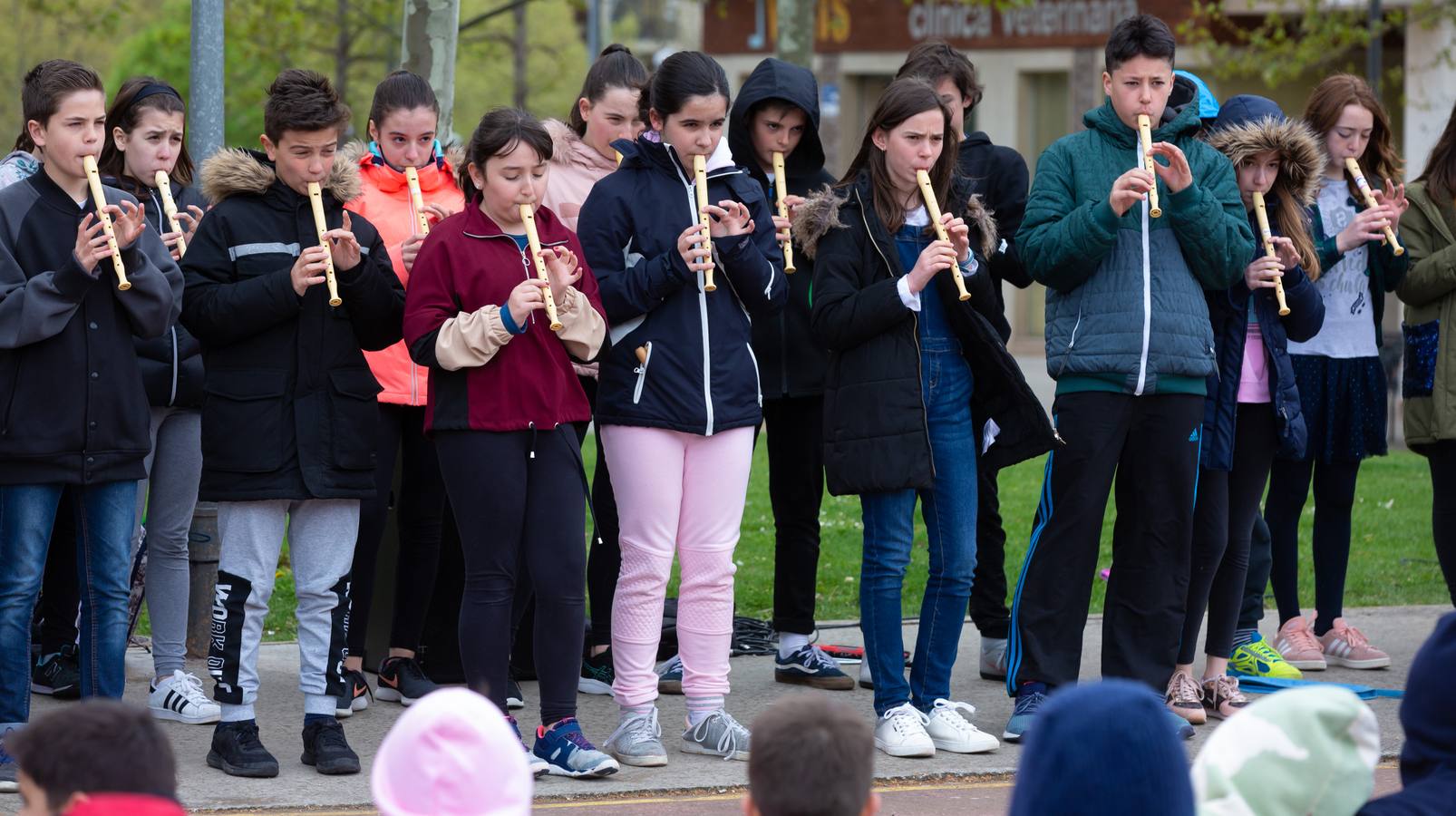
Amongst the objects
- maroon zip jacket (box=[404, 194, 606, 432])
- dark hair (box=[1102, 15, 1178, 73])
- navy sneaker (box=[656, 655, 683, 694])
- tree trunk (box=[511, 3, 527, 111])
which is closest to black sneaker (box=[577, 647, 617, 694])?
navy sneaker (box=[656, 655, 683, 694])

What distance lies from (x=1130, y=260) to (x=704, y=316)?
4.51 ft

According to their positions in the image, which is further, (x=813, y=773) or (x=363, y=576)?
(x=363, y=576)

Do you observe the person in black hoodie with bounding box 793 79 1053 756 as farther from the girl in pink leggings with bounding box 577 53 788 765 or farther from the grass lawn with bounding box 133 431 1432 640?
the grass lawn with bounding box 133 431 1432 640

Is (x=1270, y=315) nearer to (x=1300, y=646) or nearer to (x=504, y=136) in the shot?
(x=1300, y=646)

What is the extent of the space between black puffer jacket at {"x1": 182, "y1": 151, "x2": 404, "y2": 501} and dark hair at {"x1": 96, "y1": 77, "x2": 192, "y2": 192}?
0.75m

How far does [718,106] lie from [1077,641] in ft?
6.94

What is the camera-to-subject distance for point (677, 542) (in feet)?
19.4

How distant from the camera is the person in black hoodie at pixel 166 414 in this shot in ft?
20.3

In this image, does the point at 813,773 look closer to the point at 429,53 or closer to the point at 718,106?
the point at 718,106

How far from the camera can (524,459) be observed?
552 centimetres

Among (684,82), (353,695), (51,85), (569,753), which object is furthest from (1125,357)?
(51,85)

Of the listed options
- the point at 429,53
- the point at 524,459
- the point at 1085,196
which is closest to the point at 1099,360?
the point at 1085,196

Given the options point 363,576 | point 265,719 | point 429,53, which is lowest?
point 265,719

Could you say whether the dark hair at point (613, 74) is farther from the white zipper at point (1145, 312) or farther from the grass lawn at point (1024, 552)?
the grass lawn at point (1024, 552)
